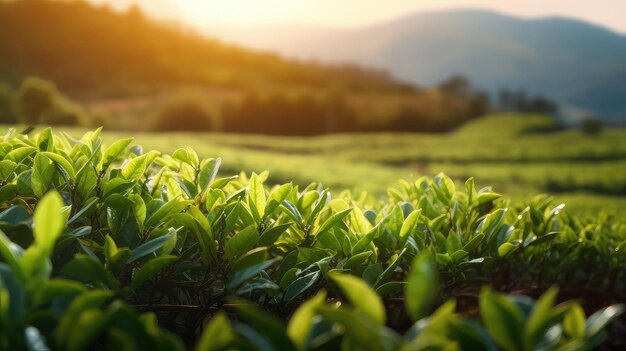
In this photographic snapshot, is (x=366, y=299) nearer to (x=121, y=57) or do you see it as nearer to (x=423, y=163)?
(x=423, y=163)

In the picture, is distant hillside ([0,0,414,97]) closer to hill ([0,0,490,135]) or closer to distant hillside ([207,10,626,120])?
hill ([0,0,490,135])

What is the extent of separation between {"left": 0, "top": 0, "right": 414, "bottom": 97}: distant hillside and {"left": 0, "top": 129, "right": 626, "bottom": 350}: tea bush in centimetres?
6056

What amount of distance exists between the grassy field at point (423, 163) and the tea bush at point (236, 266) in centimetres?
588

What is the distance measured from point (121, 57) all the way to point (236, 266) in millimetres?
70986

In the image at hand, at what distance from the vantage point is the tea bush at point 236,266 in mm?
592

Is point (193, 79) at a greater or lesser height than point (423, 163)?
greater

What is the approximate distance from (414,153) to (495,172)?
5557 millimetres

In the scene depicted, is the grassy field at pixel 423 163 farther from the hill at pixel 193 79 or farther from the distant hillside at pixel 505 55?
the distant hillside at pixel 505 55

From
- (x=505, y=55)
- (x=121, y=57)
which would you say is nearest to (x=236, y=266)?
(x=121, y=57)

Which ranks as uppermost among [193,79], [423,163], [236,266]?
[193,79]

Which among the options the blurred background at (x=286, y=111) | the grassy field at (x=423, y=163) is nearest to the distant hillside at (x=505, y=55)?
the blurred background at (x=286, y=111)

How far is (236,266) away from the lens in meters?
0.91

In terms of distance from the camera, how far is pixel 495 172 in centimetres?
1596

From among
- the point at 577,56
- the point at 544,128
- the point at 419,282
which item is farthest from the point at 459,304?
the point at 577,56
